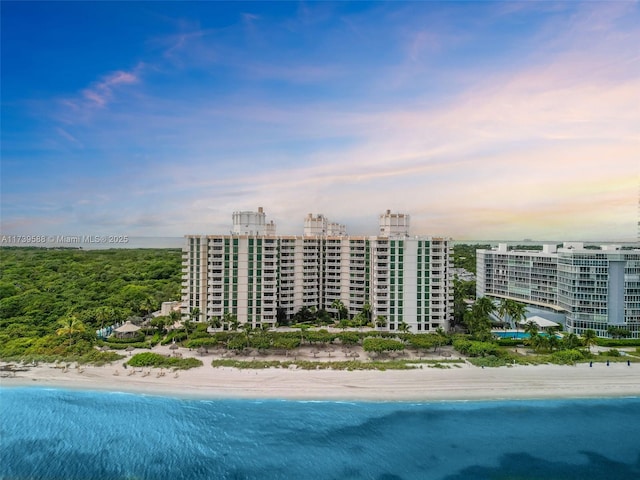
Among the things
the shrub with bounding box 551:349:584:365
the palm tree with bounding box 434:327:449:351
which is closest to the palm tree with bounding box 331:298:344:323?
the palm tree with bounding box 434:327:449:351

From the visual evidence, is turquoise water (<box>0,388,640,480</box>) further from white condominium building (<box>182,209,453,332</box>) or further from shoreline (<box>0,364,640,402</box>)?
white condominium building (<box>182,209,453,332</box>)

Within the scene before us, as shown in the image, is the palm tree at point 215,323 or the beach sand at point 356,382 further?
the palm tree at point 215,323

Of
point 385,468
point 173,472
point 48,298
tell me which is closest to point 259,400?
point 173,472

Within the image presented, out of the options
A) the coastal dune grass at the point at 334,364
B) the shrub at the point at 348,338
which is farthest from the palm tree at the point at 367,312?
the coastal dune grass at the point at 334,364

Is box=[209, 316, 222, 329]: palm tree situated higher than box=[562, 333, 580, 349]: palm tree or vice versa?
box=[209, 316, 222, 329]: palm tree

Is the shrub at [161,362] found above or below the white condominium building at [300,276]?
below

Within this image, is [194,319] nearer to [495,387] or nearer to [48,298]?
[48,298]

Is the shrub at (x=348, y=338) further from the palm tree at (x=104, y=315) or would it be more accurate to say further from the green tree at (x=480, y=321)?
the palm tree at (x=104, y=315)
